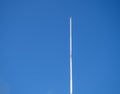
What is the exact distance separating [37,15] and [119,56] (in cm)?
101

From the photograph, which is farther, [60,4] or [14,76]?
[60,4]

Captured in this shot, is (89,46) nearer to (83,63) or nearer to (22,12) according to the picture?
(83,63)

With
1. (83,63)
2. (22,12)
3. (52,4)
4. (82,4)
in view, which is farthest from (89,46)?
(22,12)

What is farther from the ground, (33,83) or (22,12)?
(22,12)

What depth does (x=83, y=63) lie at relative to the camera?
70.3 inches

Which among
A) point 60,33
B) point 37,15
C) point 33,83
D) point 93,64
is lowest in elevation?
point 33,83

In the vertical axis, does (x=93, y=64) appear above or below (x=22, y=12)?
below

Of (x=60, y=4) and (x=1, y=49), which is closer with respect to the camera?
(x=1, y=49)

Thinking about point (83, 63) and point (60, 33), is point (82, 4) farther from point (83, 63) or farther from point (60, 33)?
point (83, 63)

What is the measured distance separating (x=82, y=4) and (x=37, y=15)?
20.2 inches

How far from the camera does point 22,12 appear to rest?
5.80 feet

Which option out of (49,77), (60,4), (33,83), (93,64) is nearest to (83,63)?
(93,64)

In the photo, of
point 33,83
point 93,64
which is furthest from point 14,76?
point 93,64

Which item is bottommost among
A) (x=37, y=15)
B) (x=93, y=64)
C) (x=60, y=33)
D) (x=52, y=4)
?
(x=93, y=64)
